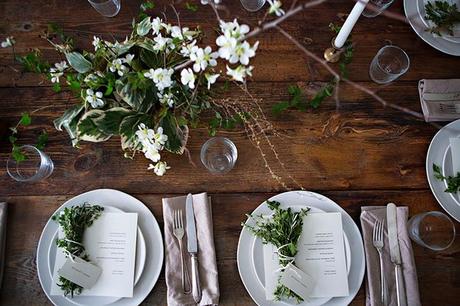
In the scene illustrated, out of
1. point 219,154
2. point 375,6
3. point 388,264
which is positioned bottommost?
point 388,264

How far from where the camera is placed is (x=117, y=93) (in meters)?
0.87

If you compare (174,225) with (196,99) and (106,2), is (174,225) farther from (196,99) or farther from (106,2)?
(106,2)

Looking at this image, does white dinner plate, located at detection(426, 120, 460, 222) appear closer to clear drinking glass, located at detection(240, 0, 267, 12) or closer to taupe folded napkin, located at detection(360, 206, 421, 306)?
taupe folded napkin, located at detection(360, 206, 421, 306)

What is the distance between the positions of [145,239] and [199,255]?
5.8 inches

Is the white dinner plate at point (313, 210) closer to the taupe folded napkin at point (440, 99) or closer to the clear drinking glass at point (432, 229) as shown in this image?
the clear drinking glass at point (432, 229)

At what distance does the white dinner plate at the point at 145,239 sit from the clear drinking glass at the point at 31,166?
0.12 metres

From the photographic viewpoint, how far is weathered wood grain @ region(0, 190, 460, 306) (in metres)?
0.98

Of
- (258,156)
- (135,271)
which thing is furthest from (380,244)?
(135,271)

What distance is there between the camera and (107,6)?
3.81ft

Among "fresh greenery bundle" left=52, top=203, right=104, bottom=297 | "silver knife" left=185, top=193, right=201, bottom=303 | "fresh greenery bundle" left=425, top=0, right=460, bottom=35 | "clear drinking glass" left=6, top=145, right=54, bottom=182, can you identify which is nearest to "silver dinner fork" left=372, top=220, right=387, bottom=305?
"silver knife" left=185, top=193, right=201, bottom=303

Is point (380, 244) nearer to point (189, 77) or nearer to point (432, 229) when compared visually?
point (432, 229)

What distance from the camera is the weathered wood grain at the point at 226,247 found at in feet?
3.22

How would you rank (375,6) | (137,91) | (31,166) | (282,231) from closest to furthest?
(137,91) < (282,231) < (31,166) < (375,6)

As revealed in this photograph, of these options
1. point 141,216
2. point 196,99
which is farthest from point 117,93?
point 141,216
